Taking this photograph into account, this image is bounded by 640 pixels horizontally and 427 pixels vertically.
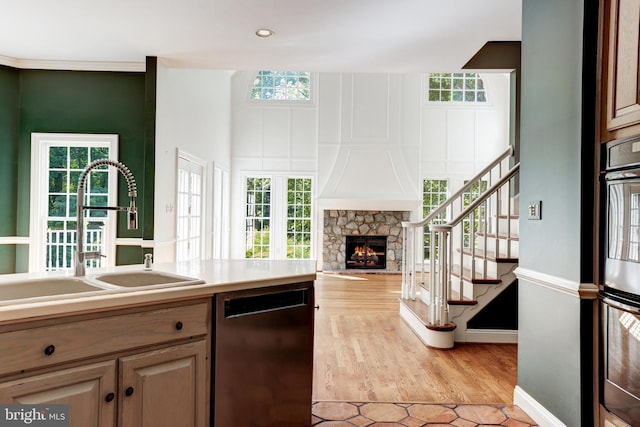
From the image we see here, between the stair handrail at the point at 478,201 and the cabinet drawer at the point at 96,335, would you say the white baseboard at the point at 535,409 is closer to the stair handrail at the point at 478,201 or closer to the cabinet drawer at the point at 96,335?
the stair handrail at the point at 478,201

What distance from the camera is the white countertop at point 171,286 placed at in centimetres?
125

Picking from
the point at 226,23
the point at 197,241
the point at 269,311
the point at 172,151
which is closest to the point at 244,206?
the point at 197,241

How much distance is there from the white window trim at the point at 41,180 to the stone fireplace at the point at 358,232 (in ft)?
15.3

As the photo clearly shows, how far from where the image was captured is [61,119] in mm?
4484

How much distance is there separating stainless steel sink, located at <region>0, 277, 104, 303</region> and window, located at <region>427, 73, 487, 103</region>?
7.84m

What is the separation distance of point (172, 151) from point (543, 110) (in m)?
3.82

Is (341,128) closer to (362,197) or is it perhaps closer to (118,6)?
(362,197)

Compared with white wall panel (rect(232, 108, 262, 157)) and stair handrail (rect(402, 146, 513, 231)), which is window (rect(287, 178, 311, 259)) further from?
stair handrail (rect(402, 146, 513, 231))

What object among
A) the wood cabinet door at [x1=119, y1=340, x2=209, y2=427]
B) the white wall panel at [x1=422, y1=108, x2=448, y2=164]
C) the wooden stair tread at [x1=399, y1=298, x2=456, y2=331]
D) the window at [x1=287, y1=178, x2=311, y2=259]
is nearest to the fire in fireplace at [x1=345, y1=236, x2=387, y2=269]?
the window at [x1=287, y1=178, x2=311, y2=259]

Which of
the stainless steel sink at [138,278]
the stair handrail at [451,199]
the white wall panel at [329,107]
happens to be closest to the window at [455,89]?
the white wall panel at [329,107]

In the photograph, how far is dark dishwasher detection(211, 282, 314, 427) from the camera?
1.70 metres

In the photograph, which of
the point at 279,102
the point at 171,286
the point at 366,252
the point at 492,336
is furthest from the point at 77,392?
the point at 279,102

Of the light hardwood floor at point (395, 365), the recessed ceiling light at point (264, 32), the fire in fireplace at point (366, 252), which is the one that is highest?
the recessed ceiling light at point (264, 32)

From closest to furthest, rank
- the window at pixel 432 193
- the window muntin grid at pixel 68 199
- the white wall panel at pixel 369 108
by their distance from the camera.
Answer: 1. the window muntin grid at pixel 68 199
2. the white wall panel at pixel 369 108
3. the window at pixel 432 193
